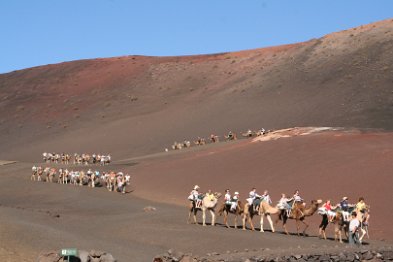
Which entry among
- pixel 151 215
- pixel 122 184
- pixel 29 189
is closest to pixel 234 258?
pixel 151 215

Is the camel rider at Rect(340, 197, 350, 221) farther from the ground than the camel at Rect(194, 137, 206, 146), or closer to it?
closer to it

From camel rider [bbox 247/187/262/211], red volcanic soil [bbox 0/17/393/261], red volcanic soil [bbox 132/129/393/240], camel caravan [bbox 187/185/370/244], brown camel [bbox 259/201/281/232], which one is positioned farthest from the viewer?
red volcanic soil [bbox 132/129/393/240]

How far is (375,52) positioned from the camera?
89.3 m

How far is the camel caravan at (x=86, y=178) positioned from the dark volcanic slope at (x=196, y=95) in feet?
64.1

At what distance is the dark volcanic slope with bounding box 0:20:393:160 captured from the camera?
261 ft

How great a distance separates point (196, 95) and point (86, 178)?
46512mm

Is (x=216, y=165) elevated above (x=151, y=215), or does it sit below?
above

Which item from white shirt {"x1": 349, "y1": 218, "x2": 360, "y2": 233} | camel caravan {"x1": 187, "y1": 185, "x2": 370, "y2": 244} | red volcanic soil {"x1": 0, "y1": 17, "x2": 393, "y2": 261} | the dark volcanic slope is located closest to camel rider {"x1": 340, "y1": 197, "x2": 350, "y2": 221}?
camel caravan {"x1": 187, "y1": 185, "x2": 370, "y2": 244}

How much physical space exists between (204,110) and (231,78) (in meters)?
13.8

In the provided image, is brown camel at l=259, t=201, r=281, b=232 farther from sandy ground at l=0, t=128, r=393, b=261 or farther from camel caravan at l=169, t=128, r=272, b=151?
camel caravan at l=169, t=128, r=272, b=151

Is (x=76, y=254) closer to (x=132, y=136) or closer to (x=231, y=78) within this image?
(x=132, y=136)

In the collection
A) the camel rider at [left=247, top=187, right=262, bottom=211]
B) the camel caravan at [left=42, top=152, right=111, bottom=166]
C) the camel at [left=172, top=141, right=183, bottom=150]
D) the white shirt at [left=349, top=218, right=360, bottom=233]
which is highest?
the camel at [left=172, top=141, right=183, bottom=150]

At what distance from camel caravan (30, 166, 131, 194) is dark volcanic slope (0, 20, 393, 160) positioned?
19.5 meters

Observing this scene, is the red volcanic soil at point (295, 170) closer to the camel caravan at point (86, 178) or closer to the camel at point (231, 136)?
the camel caravan at point (86, 178)
